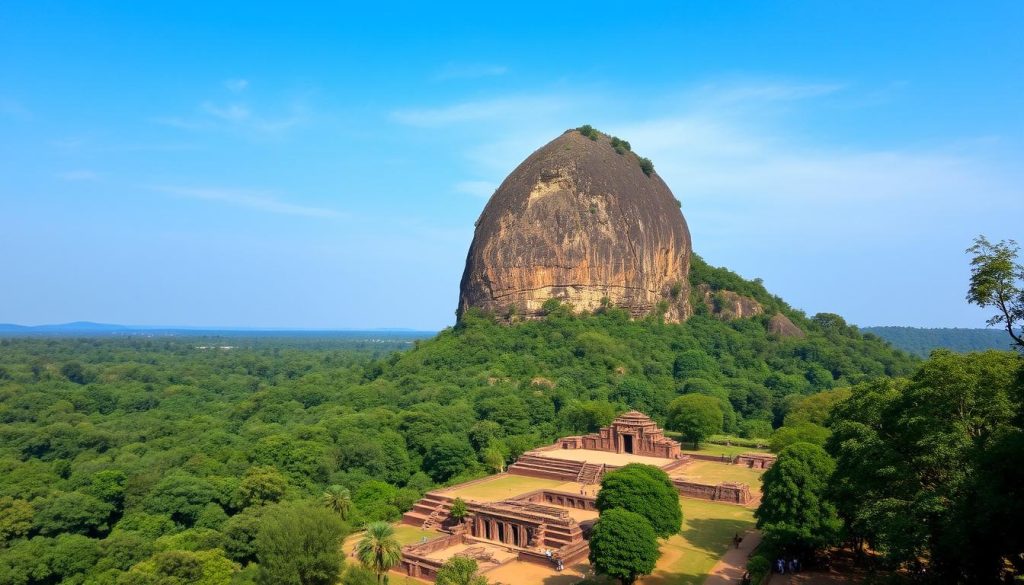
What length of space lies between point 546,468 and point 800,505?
15.1 meters

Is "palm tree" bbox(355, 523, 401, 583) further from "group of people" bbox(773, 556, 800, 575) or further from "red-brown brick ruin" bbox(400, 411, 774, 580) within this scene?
"group of people" bbox(773, 556, 800, 575)

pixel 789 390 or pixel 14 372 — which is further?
pixel 14 372

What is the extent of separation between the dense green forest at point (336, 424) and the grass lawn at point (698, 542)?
10.9 meters

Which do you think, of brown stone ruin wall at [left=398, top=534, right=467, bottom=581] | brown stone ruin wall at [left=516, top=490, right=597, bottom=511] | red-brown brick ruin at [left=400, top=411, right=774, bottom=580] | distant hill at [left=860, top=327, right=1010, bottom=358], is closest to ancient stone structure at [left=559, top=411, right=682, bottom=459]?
red-brown brick ruin at [left=400, top=411, right=774, bottom=580]

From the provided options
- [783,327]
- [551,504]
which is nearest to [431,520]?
[551,504]

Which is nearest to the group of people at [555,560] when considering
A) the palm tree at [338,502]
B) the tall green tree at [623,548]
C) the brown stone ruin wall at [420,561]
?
the tall green tree at [623,548]

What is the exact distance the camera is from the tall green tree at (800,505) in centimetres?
1838

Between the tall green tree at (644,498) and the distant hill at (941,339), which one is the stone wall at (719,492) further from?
the distant hill at (941,339)

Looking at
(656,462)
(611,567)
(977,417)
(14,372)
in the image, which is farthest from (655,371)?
(14,372)

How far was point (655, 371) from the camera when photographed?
5009 cm

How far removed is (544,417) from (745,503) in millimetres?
15019

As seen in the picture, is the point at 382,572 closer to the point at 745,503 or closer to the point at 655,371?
the point at 745,503

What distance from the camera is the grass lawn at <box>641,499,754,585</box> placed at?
64.5 ft

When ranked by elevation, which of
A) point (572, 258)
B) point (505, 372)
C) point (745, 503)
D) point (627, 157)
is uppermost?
point (627, 157)
